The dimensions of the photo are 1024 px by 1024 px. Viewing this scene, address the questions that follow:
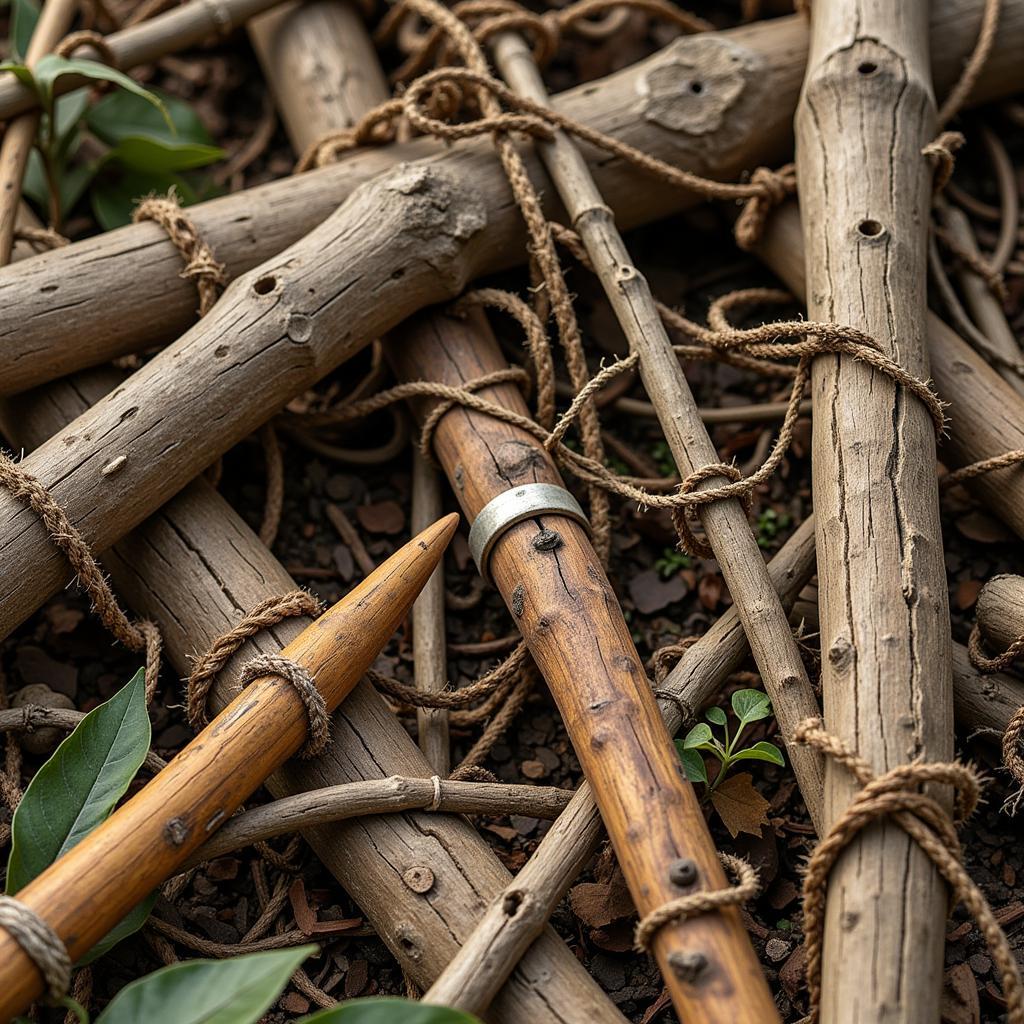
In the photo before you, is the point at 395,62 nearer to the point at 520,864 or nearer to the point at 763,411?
the point at 763,411

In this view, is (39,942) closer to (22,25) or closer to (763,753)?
(763,753)

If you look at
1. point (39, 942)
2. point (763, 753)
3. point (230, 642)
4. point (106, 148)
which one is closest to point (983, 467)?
point (763, 753)

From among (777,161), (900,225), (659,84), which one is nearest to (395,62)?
(659,84)

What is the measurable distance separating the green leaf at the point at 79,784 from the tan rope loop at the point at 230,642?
130mm

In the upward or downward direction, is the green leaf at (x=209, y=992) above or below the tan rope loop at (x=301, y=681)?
below

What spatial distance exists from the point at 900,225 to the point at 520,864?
1.14m

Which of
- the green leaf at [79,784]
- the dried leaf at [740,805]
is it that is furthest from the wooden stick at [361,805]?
the dried leaf at [740,805]

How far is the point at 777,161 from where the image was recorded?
227 centimetres

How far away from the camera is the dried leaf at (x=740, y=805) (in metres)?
1.61

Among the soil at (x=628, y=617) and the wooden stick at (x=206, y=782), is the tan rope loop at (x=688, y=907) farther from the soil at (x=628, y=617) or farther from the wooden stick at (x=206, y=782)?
the wooden stick at (x=206, y=782)

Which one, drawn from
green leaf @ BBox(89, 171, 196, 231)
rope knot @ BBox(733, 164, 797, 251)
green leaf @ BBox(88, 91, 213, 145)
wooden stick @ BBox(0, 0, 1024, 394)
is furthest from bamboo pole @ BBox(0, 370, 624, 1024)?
rope knot @ BBox(733, 164, 797, 251)

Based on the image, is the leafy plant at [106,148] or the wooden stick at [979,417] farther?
the leafy plant at [106,148]

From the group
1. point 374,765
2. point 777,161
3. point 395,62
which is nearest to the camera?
point 374,765

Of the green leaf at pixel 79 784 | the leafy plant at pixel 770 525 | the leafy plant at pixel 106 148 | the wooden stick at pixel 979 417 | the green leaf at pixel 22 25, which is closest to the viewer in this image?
the green leaf at pixel 79 784
